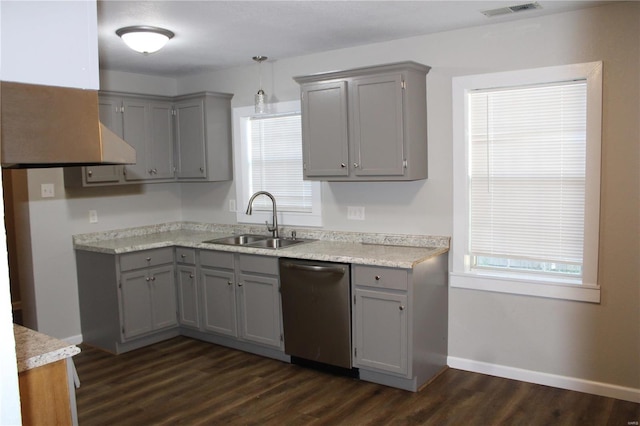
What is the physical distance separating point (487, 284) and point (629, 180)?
3.60 feet

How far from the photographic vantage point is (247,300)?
4281mm

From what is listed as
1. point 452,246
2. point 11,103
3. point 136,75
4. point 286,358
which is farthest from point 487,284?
point 136,75

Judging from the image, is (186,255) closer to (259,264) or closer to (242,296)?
(242,296)

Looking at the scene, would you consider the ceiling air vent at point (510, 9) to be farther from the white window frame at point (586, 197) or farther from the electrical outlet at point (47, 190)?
the electrical outlet at point (47, 190)

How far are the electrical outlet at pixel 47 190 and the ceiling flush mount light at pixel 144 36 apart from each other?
1601 mm

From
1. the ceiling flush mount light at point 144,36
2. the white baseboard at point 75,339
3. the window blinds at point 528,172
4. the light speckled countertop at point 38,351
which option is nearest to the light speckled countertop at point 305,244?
the window blinds at point 528,172

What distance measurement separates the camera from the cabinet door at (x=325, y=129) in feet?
12.9

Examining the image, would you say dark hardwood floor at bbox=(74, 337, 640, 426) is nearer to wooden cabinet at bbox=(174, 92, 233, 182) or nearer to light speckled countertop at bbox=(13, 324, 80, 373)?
light speckled countertop at bbox=(13, 324, 80, 373)

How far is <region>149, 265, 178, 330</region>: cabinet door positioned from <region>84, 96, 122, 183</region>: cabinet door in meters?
0.90

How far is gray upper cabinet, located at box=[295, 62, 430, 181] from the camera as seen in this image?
3.70m

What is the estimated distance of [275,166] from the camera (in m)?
4.89

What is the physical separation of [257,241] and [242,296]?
0.63 m

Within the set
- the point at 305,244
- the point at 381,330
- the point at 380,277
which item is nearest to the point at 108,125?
the point at 305,244

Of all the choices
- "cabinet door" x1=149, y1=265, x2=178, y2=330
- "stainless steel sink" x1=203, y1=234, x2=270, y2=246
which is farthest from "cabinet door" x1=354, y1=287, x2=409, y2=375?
"cabinet door" x1=149, y1=265, x2=178, y2=330
